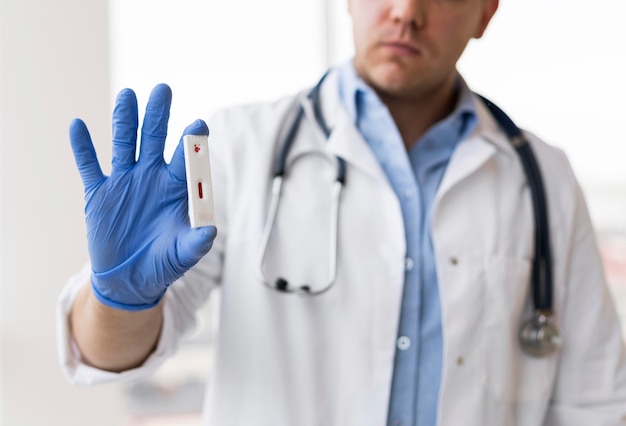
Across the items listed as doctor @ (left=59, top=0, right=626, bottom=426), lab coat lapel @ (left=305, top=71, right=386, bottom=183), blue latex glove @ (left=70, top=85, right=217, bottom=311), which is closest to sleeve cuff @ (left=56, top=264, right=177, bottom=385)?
doctor @ (left=59, top=0, right=626, bottom=426)

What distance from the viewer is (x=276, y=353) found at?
1270 millimetres

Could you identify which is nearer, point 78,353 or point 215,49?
point 78,353

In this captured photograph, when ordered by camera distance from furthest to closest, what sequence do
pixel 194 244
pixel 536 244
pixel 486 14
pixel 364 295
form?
pixel 486 14, pixel 536 244, pixel 364 295, pixel 194 244

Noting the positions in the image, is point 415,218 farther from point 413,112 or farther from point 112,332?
point 112,332

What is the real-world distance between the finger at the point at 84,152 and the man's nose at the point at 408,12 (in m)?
0.59

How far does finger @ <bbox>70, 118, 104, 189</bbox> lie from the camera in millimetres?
930

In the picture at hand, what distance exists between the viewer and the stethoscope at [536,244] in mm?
1267

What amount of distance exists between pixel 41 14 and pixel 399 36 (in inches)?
34.5

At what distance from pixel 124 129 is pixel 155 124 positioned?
1.5 inches

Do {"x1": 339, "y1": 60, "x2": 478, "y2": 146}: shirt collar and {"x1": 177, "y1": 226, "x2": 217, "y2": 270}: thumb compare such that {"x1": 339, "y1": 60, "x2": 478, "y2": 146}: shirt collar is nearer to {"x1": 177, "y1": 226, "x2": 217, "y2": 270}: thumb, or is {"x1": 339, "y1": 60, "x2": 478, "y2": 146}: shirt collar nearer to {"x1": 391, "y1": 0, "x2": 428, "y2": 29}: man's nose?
{"x1": 391, "y1": 0, "x2": 428, "y2": 29}: man's nose

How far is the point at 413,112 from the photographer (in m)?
1.44

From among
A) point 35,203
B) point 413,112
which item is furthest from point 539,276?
point 35,203

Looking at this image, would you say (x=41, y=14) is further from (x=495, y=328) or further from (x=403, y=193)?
(x=495, y=328)

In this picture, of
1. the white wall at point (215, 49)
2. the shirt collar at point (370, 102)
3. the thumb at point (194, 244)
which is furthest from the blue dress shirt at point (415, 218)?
the white wall at point (215, 49)
